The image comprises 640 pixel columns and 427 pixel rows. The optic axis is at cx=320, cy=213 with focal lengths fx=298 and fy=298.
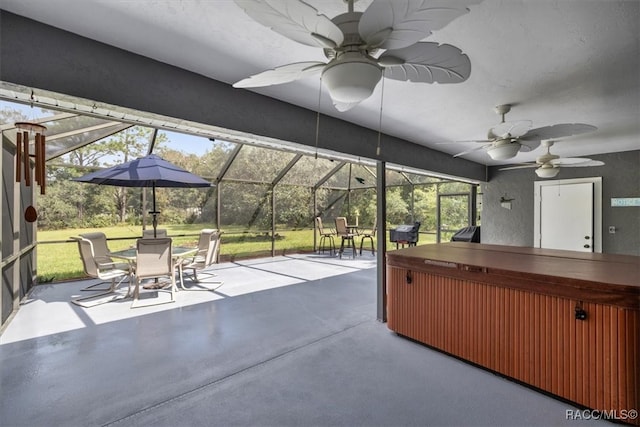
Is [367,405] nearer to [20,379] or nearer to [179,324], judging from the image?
[179,324]

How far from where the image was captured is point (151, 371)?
2.60 metres

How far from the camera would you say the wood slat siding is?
1.96 m

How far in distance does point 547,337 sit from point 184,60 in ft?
11.1

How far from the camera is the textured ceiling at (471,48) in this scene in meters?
1.60

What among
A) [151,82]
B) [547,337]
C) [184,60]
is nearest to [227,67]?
[184,60]

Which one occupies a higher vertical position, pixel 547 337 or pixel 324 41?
pixel 324 41

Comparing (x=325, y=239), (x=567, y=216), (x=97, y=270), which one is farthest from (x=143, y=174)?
(x=567, y=216)

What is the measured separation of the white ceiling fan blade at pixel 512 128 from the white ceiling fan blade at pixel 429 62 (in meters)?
1.56

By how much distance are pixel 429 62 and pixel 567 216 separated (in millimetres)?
6673

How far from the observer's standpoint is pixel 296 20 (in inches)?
43.6

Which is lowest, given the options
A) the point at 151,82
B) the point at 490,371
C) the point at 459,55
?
the point at 490,371

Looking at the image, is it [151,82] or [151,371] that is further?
[151,371]

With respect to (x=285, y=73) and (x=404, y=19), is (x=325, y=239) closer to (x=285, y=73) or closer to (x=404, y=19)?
(x=285, y=73)

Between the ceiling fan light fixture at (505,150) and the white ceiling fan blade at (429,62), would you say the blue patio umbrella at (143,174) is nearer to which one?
the white ceiling fan blade at (429,62)
